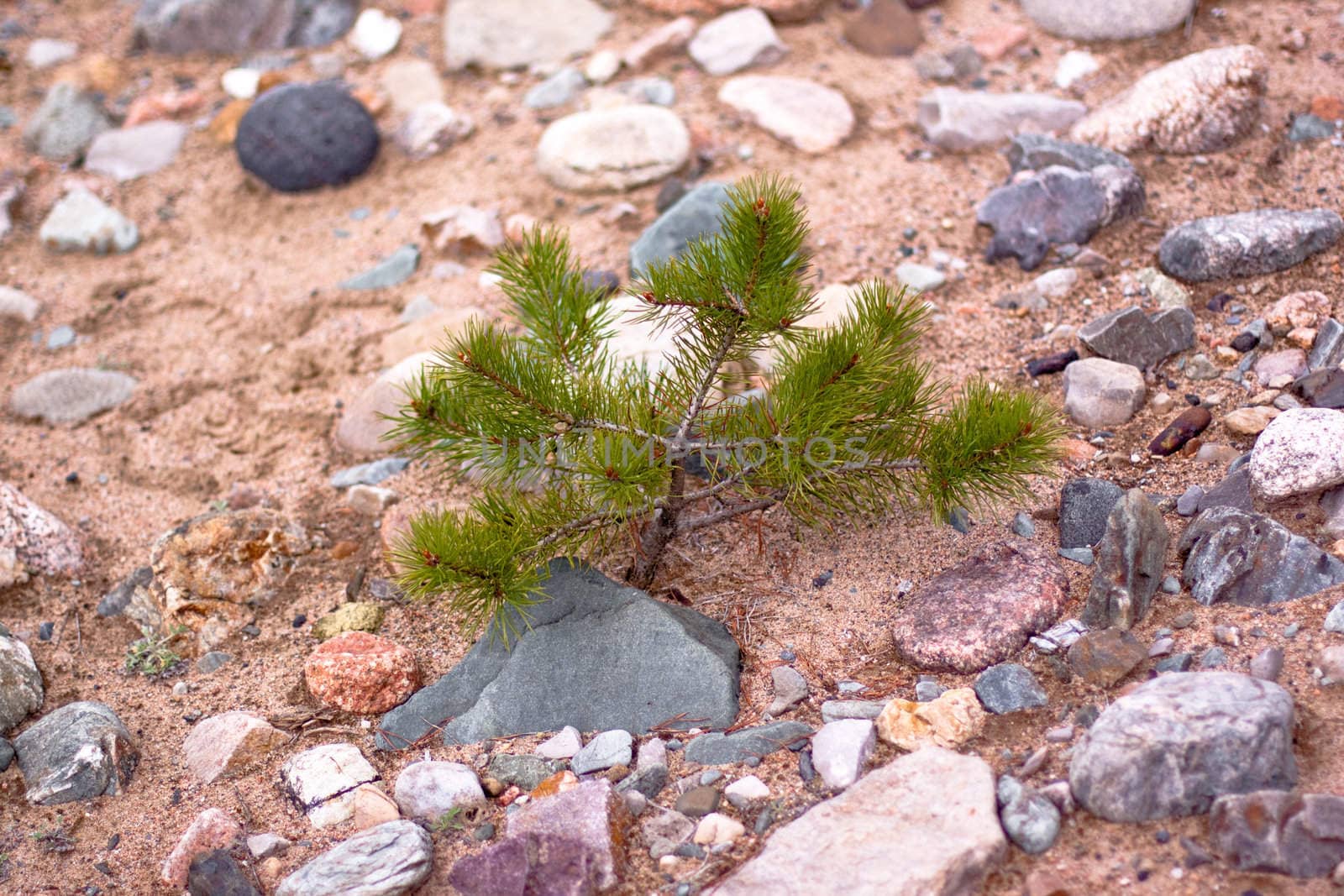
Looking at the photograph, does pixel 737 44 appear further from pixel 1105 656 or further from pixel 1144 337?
pixel 1105 656

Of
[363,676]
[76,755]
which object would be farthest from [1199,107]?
[76,755]

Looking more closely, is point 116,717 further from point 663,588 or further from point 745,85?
point 745,85

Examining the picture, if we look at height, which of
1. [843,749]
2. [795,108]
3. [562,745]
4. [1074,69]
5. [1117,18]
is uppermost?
[1117,18]

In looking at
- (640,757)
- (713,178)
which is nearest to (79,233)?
(713,178)

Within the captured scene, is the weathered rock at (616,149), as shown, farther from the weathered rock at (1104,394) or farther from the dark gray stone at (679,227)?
the weathered rock at (1104,394)

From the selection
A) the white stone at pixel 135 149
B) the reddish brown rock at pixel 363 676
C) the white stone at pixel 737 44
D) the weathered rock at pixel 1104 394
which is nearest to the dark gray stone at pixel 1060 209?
the weathered rock at pixel 1104 394

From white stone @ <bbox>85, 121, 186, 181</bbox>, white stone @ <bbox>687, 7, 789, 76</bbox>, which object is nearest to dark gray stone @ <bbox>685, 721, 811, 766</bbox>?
white stone @ <bbox>687, 7, 789, 76</bbox>

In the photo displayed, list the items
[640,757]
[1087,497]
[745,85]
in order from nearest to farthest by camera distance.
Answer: [640,757] < [1087,497] < [745,85]
